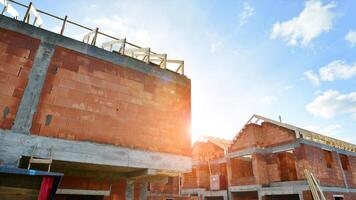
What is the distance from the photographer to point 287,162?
18453 mm

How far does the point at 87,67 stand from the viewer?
7.36 m

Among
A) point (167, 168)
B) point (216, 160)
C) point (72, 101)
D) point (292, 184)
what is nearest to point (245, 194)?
point (216, 160)

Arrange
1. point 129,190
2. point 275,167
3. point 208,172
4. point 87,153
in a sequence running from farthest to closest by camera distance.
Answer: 1. point 208,172
2. point 275,167
3. point 129,190
4. point 87,153

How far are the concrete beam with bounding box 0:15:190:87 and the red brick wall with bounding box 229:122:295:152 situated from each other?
10.3m

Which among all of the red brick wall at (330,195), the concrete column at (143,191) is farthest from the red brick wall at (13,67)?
the red brick wall at (330,195)

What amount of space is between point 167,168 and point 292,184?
10532mm

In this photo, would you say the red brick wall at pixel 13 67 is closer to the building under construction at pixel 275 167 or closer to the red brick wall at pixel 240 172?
the building under construction at pixel 275 167

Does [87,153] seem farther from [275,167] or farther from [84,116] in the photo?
[275,167]

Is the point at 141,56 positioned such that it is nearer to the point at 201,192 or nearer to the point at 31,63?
Result: the point at 31,63

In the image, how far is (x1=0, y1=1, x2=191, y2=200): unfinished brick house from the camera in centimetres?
605

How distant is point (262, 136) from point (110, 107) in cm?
1404

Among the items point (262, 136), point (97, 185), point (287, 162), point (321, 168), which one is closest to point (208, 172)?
point (262, 136)

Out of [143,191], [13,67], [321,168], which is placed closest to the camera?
[13,67]

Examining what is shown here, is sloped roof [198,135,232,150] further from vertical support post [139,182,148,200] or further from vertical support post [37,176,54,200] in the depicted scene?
vertical support post [37,176,54,200]
